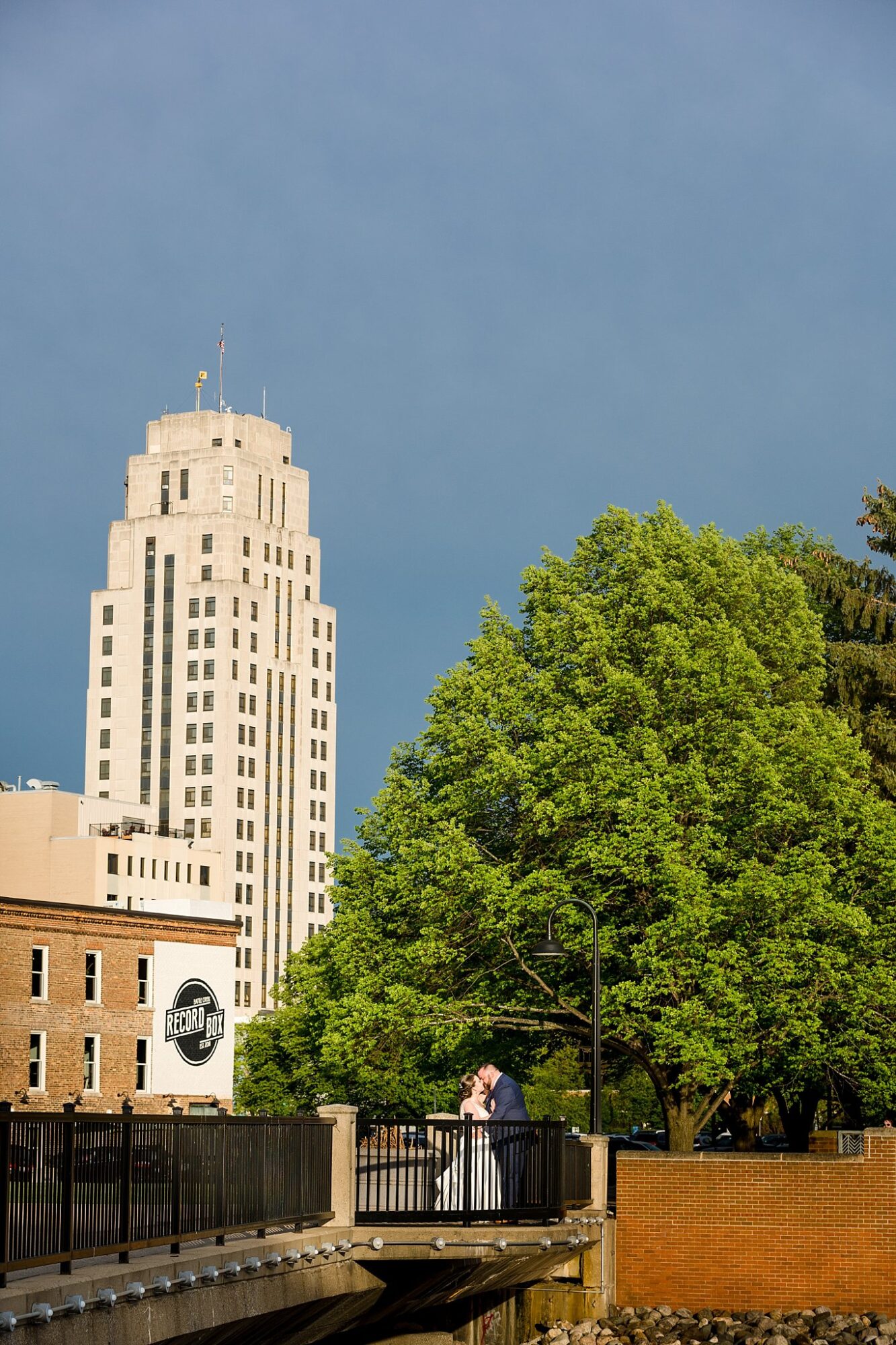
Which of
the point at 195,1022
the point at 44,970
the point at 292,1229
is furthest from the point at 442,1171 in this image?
the point at 195,1022

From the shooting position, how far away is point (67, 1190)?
43.0 feet

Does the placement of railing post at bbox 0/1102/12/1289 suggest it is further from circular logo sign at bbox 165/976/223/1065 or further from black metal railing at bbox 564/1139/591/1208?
circular logo sign at bbox 165/976/223/1065

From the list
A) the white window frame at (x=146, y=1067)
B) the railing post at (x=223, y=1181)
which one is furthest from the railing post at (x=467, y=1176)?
the white window frame at (x=146, y=1067)

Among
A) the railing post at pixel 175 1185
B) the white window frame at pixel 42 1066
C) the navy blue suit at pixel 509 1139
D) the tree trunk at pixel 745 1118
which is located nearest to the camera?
the railing post at pixel 175 1185

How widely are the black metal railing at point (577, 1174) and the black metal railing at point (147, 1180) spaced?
593cm

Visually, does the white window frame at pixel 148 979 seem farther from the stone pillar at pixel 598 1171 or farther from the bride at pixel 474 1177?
the bride at pixel 474 1177

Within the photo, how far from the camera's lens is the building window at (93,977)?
192 feet

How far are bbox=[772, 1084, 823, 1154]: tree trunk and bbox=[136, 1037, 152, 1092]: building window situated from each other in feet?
75.1

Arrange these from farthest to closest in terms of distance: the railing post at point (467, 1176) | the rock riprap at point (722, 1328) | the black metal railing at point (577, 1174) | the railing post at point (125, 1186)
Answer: the rock riprap at point (722, 1328)
the black metal railing at point (577, 1174)
the railing post at point (467, 1176)
the railing post at point (125, 1186)

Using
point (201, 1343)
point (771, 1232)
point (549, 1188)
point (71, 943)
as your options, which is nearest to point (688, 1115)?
point (771, 1232)

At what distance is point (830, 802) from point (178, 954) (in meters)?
30.5

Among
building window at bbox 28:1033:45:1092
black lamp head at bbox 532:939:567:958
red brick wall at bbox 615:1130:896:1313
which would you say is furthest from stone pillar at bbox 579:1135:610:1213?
building window at bbox 28:1033:45:1092

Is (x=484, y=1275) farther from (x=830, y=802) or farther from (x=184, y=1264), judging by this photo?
(x=830, y=802)

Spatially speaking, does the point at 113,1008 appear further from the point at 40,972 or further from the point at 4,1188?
the point at 4,1188
